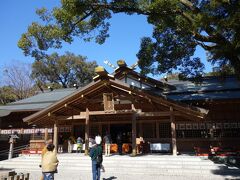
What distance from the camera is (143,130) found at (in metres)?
18.9

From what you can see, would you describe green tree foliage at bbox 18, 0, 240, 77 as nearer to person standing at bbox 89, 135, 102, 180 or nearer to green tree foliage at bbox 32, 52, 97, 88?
person standing at bbox 89, 135, 102, 180

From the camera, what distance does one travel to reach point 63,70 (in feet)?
140

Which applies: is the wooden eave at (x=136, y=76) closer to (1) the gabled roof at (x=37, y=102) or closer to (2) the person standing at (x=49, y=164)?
(1) the gabled roof at (x=37, y=102)

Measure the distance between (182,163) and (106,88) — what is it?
246 inches

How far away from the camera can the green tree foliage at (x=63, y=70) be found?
4231 cm

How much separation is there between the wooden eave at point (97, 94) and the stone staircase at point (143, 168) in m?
2.66

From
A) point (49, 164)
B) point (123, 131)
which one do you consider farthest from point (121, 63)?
point (49, 164)

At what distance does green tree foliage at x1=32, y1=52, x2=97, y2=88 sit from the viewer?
42312mm

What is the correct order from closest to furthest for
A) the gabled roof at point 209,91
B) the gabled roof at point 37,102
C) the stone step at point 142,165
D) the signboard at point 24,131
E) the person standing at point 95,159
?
the person standing at point 95,159 → the stone step at point 142,165 → the gabled roof at point 209,91 → the gabled roof at point 37,102 → the signboard at point 24,131

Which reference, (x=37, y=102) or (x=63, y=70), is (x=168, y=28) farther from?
(x=63, y=70)

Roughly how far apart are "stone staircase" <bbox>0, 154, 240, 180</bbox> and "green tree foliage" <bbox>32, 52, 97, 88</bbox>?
28405 mm

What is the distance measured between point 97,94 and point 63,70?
2690 centimetres

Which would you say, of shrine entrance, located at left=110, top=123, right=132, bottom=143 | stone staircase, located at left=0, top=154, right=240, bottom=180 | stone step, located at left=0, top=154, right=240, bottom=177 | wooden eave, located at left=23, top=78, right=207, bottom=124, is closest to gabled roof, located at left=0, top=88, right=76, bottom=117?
wooden eave, located at left=23, top=78, right=207, bottom=124

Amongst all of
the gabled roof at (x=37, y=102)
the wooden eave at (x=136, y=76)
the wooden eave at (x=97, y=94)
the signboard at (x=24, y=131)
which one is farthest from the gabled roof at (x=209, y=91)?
the signboard at (x=24, y=131)
